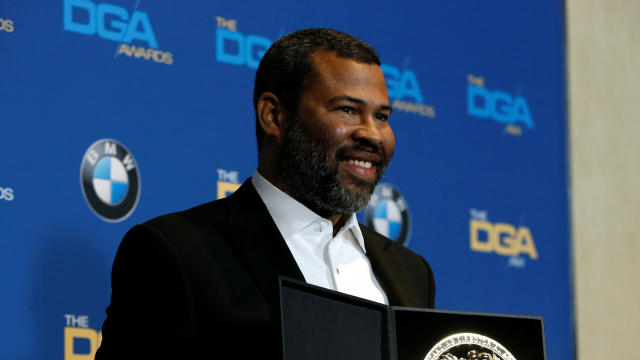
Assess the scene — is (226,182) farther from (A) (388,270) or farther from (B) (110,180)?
(A) (388,270)

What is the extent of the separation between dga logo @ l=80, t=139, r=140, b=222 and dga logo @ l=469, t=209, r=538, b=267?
50.0 inches

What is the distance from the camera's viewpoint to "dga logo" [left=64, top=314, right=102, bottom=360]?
2303 mm

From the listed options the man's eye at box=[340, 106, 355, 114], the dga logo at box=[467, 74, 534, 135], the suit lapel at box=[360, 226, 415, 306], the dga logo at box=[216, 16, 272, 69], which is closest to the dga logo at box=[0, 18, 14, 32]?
the dga logo at box=[216, 16, 272, 69]

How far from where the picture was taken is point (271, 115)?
2.15m

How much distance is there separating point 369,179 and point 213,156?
721 millimetres

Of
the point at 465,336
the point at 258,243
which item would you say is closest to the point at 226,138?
the point at 258,243

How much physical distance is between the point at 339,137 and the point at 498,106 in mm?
1554

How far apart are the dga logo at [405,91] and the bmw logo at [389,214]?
276mm

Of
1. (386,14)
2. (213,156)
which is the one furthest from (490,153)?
(213,156)

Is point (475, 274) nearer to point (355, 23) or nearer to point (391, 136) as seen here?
point (355, 23)

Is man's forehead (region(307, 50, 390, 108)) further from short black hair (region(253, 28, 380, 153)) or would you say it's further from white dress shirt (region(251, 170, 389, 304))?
white dress shirt (region(251, 170, 389, 304))

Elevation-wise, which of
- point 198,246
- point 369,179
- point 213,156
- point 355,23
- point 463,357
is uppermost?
point 355,23

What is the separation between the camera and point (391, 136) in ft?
6.88

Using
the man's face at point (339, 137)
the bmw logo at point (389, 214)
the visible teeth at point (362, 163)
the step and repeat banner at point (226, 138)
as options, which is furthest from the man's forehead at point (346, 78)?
the bmw logo at point (389, 214)
